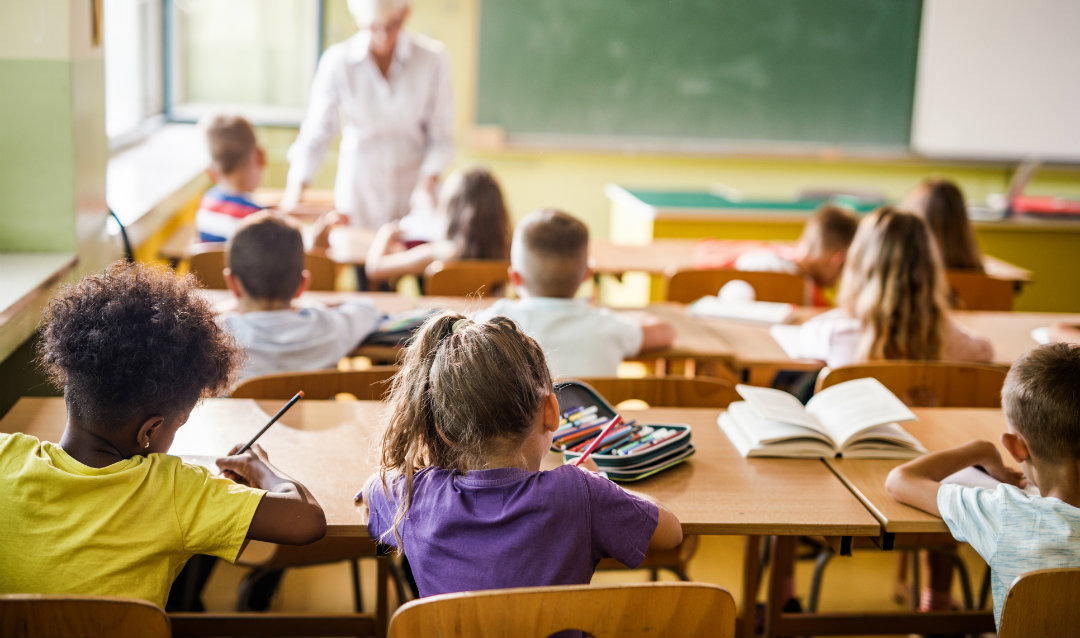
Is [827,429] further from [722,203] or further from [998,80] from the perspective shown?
[998,80]

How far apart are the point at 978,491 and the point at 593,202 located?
4.86 m

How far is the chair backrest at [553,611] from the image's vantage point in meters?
1.13

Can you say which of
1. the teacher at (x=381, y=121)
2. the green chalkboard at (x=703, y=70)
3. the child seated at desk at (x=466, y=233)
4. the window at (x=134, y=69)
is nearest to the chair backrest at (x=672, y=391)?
the child seated at desk at (x=466, y=233)

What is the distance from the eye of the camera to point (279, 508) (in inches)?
55.6

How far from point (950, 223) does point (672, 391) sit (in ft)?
6.73

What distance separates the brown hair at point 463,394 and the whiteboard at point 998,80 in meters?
5.63

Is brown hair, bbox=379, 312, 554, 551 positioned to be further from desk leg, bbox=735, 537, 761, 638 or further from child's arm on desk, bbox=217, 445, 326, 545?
desk leg, bbox=735, 537, 761, 638

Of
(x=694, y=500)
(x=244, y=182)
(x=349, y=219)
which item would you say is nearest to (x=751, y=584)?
(x=694, y=500)

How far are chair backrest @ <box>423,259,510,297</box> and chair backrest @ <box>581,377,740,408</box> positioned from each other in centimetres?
119

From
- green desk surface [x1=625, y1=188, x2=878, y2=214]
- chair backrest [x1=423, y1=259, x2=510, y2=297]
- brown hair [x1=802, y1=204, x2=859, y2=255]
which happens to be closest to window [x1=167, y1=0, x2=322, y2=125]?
green desk surface [x1=625, y1=188, x2=878, y2=214]

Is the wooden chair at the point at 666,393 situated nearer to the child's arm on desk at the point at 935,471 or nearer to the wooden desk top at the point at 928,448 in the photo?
the wooden desk top at the point at 928,448

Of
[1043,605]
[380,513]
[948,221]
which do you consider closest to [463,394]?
[380,513]

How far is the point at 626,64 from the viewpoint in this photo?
241 inches

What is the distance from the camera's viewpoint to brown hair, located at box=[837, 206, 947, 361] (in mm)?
2604
